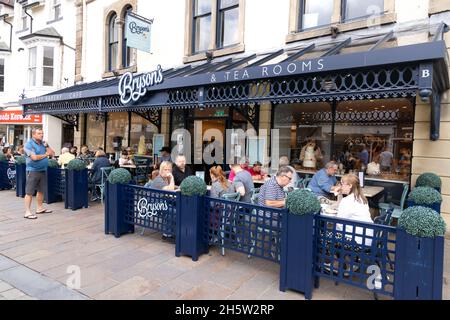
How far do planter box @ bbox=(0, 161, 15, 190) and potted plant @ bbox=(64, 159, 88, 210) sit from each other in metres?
3.85

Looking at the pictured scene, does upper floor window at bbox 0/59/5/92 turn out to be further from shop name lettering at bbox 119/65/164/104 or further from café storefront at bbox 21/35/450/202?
shop name lettering at bbox 119/65/164/104

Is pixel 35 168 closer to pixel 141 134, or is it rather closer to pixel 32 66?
pixel 141 134

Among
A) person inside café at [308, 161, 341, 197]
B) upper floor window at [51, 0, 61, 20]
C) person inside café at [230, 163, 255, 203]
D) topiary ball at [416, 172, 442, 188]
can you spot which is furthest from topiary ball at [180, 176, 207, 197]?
upper floor window at [51, 0, 61, 20]

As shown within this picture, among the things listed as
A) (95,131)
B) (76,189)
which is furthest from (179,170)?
(95,131)

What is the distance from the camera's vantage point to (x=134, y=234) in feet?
18.2

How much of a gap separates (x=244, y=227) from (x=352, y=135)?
175 inches

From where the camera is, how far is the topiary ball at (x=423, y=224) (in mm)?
2764

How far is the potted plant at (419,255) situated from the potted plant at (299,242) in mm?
836

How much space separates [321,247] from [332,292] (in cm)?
61

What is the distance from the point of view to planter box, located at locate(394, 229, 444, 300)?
2.77 meters

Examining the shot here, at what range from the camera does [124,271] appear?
404 centimetres
